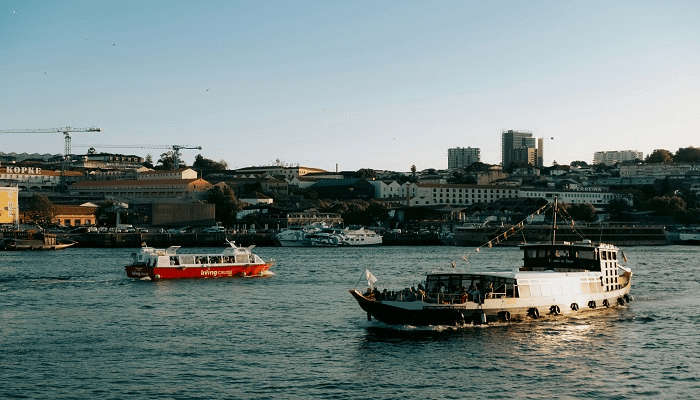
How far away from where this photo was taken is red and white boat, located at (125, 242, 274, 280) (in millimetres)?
50469

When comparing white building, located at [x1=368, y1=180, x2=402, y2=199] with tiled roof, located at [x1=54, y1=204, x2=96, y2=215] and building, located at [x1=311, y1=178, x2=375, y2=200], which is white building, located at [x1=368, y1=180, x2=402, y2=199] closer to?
building, located at [x1=311, y1=178, x2=375, y2=200]

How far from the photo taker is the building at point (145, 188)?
140500 mm

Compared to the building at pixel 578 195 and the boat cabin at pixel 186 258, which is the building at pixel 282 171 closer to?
the building at pixel 578 195

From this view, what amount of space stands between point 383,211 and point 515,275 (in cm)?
10719

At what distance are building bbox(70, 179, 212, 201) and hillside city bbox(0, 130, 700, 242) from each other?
0.17 meters

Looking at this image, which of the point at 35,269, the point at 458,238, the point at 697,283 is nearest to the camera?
the point at 697,283

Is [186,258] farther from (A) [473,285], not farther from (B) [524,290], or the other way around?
(B) [524,290]

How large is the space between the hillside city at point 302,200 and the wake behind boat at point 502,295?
82.4 metres

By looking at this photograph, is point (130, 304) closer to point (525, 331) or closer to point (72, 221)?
point (525, 331)

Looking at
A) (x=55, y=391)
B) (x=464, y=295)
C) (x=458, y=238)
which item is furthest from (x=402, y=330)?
(x=458, y=238)

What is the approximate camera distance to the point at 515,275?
30.9 metres

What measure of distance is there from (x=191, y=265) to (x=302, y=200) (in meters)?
99.4

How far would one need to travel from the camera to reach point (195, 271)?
5203cm

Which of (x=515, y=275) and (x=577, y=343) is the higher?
(x=515, y=275)
